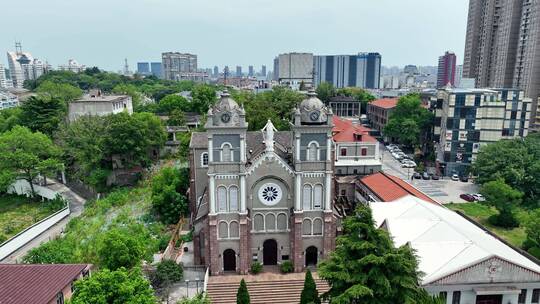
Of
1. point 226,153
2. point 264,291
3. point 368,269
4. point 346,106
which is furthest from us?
point 346,106

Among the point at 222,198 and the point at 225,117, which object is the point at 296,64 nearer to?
the point at 225,117

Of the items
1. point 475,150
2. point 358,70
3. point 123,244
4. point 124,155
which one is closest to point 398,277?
point 123,244

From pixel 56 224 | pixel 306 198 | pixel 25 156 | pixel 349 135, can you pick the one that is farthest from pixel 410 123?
pixel 25 156

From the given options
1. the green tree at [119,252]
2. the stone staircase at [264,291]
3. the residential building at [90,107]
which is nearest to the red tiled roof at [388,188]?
the stone staircase at [264,291]

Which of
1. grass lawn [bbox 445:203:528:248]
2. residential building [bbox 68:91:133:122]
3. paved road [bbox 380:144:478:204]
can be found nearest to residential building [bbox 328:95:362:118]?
paved road [bbox 380:144:478:204]

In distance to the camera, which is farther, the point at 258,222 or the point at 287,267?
the point at 258,222

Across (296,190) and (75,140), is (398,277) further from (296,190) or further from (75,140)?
(75,140)

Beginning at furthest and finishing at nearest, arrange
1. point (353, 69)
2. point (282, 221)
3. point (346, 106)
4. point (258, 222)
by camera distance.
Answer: point (353, 69) → point (346, 106) → point (282, 221) → point (258, 222)
